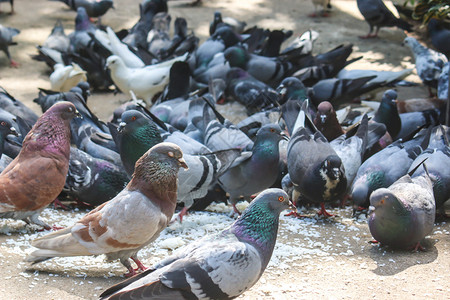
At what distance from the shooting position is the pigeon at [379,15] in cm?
1073

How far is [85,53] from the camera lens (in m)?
9.87

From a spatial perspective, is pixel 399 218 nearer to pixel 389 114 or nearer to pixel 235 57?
pixel 389 114

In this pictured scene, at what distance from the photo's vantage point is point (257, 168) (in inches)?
219

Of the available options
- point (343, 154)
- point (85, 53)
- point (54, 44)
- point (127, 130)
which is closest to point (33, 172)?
point (127, 130)

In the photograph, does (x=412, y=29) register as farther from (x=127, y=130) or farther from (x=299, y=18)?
(x=127, y=130)

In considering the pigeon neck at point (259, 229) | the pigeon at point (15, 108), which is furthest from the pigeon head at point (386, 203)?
the pigeon at point (15, 108)

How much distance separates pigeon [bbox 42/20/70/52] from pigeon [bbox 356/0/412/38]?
209 inches

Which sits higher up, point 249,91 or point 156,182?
point 156,182

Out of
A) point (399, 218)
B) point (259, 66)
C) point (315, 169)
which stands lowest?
point (259, 66)

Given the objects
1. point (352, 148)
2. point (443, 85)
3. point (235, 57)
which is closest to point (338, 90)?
point (443, 85)

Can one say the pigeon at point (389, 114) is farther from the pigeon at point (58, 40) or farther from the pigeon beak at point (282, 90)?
the pigeon at point (58, 40)

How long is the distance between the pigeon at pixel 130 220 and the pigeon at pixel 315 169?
1.76 m

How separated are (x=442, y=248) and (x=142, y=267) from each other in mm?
2436

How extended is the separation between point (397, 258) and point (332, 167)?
1.03 metres
